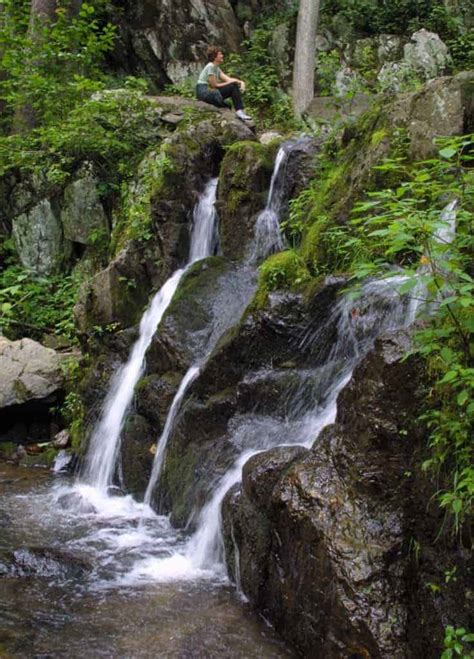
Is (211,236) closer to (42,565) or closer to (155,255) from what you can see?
(155,255)

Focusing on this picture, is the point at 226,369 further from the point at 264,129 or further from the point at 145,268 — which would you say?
the point at 264,129

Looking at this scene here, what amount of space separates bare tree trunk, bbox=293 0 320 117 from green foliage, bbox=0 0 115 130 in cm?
398

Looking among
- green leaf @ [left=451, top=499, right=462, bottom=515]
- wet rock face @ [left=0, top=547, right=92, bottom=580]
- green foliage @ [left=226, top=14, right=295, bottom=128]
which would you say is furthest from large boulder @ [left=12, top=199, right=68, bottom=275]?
green leaf @ [left=451, top=499, right=462, bottom=515]

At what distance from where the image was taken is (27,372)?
9.36 m

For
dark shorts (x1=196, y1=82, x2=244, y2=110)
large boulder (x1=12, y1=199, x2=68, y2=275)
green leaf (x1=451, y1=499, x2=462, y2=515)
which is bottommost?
green leaf (x1=451, y1=499, x2=462, y2=515)

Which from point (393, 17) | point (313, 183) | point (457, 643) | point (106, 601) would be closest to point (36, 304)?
point (313, 183)

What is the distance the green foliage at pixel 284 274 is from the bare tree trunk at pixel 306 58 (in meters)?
8.20

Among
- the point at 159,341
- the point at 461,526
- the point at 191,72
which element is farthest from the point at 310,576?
the point at 191,72

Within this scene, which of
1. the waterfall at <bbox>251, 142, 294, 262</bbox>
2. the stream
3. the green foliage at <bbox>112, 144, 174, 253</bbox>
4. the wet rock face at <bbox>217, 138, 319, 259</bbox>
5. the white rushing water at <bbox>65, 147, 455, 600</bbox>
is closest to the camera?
the stream

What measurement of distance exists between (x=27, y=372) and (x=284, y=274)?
4.66 metres

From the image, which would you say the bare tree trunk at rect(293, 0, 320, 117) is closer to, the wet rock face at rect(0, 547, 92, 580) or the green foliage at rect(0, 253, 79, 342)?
the green foliage at rect(0, 253, 79, 342)

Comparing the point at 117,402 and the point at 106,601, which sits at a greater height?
the point at 117,402

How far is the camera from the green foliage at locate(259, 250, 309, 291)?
6469mm

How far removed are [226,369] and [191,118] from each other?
6.40m
